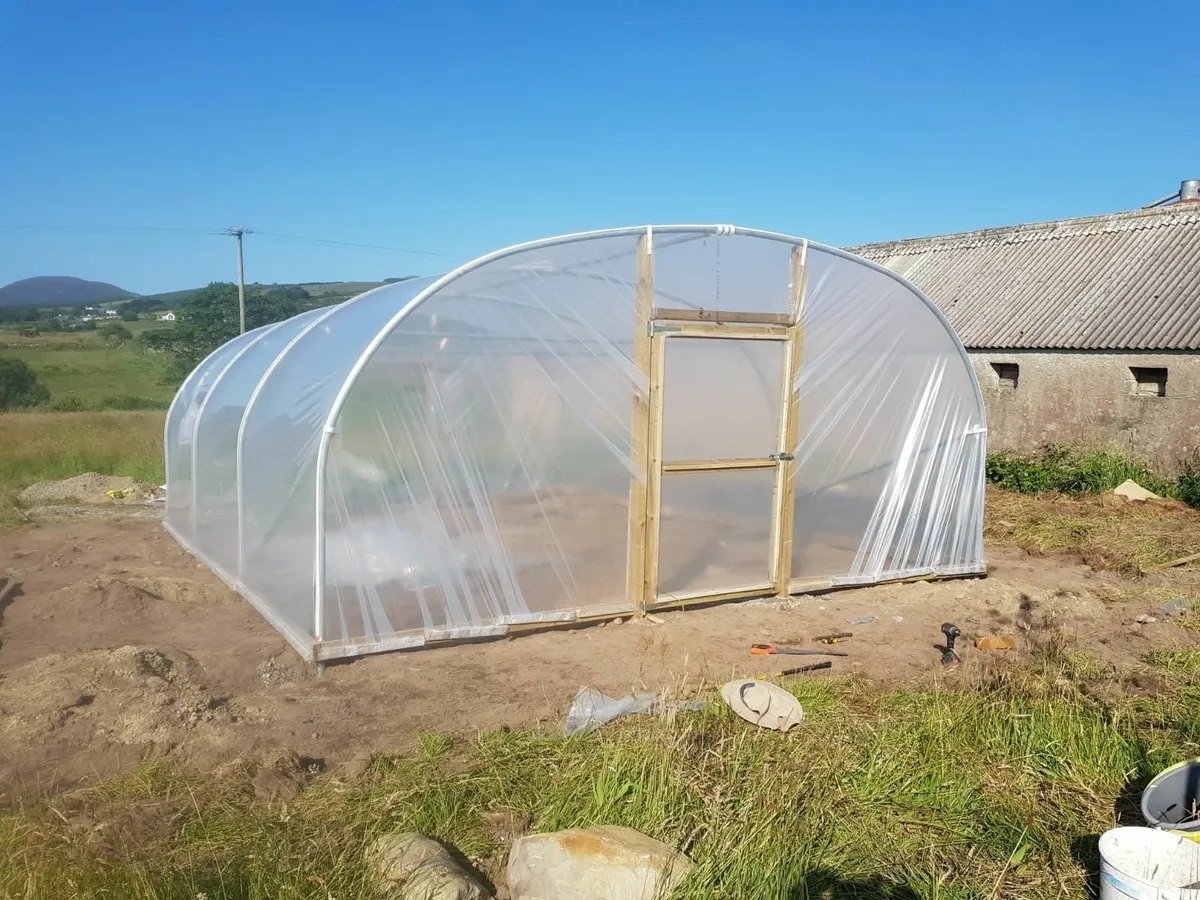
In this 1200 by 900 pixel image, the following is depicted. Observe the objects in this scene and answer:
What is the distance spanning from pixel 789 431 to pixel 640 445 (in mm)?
1384

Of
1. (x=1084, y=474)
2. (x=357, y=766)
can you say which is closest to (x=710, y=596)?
(x=357, y=766)

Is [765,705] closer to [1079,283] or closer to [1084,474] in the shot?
[1084,474]

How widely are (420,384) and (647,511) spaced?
1959mm

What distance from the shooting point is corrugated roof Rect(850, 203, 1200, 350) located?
13273mm

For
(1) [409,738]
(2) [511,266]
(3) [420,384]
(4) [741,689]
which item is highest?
(2) [511,266]

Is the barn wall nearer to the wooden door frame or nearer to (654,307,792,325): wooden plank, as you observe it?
the wooden door frame

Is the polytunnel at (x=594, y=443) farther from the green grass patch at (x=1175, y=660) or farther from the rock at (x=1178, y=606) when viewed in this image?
the green grass patch at (x=1175, y=660)

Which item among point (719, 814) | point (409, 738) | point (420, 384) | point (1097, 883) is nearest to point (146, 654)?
point (409, 738)

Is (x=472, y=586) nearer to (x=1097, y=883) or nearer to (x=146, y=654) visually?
(x=146, y=654)

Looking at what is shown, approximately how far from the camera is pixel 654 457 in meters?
6.96

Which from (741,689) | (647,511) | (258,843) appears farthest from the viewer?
(647,511)

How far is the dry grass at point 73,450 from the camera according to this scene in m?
13.4

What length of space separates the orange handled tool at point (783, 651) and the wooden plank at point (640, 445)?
3.39ft

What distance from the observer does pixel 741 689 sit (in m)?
4.77
